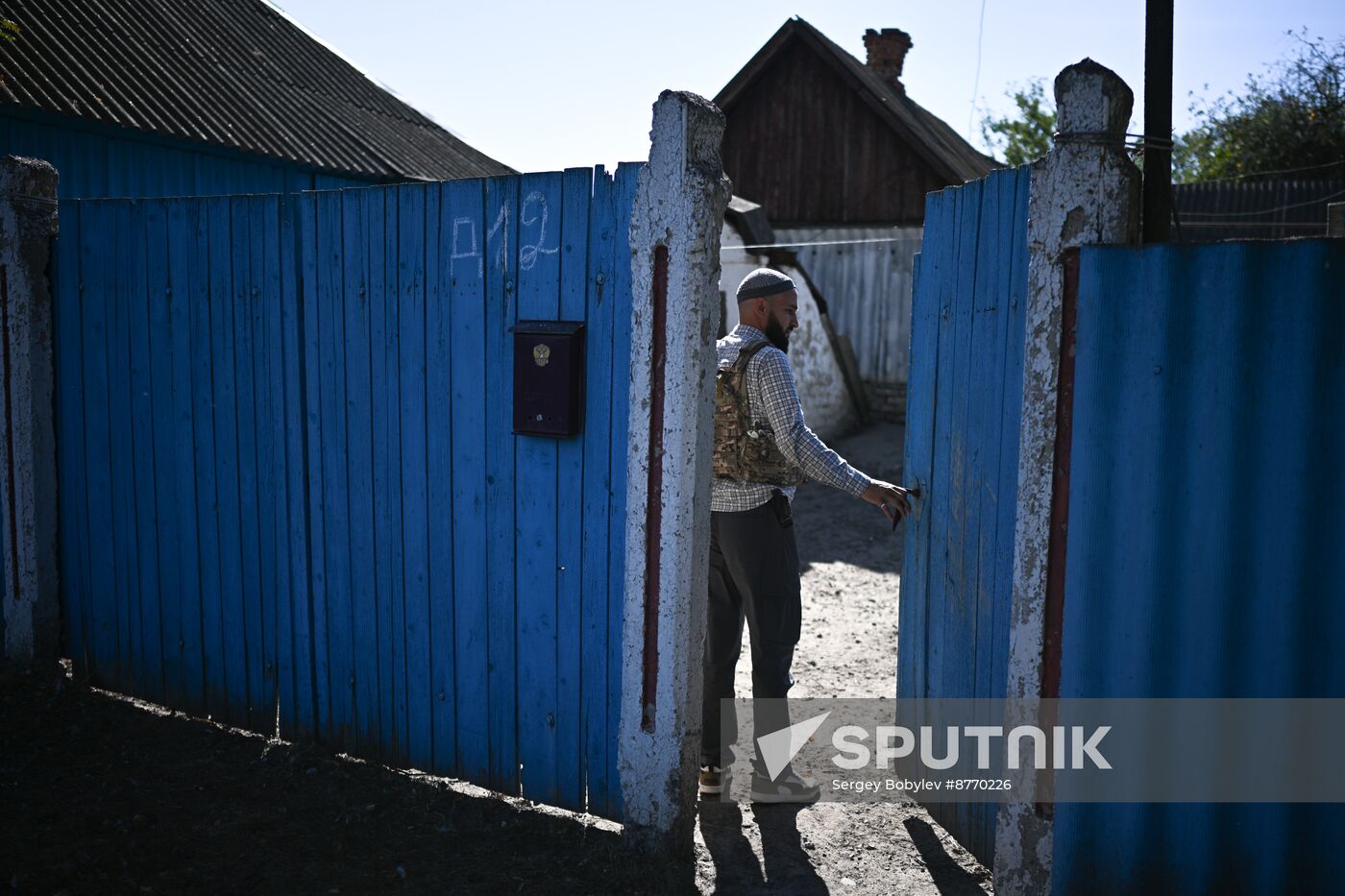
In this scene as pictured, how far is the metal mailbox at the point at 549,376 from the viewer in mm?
3600

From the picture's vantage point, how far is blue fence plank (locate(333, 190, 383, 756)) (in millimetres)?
4168

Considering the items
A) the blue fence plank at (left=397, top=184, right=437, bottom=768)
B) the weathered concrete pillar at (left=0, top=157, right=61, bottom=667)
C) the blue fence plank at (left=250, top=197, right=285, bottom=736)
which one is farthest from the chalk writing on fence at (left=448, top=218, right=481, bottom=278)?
the weathered concrete pillar at (left=0, top=157, right=61, bottom=667)

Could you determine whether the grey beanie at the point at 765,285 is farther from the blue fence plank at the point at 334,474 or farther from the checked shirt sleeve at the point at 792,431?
the blue fence plank at the point at 334,474

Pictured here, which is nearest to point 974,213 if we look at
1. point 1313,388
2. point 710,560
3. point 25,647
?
point 1313,388

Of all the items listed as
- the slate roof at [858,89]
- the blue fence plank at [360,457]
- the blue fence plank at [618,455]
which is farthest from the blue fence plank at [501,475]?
the slate roof at [858,89]

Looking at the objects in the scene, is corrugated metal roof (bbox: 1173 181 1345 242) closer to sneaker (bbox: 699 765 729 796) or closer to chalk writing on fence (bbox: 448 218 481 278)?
sneaker (bbox: 699 765 729 796)

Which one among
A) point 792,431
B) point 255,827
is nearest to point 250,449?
point 255,827

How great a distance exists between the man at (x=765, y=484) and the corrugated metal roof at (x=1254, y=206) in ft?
51.0

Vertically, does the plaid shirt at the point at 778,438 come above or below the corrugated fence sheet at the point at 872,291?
below

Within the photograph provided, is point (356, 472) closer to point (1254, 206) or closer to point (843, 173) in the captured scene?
point (843, 173)

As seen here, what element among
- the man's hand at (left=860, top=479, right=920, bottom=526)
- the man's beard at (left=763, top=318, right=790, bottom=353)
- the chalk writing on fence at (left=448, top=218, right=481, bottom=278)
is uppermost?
the chalk writing on fence at (left=448, top=218, right=481, bottom=278)

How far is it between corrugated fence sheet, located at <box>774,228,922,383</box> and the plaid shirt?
11.5 metres

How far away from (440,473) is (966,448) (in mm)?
1958

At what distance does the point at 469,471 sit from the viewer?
3.93 metres
